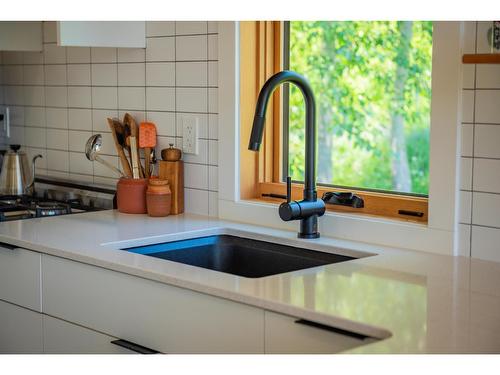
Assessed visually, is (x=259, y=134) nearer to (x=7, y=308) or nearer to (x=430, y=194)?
(x=430, y=194)

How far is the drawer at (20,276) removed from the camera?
2578 millimetres

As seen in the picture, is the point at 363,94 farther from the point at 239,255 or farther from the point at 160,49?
the point at 239,255

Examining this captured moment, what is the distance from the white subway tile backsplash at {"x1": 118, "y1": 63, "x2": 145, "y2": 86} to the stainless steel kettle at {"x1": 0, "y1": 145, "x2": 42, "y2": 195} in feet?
1.66

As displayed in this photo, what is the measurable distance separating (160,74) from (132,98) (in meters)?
0.19

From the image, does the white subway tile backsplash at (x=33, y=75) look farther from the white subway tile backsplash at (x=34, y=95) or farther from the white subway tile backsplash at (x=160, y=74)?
the white subway tile backsplash at (x=160, y=74)

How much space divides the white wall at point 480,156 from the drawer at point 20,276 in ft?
4.04

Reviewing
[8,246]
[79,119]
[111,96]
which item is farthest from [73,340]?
[79,119]

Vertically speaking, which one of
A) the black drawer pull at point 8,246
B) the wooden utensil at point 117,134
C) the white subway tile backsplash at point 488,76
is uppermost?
the white subway tile backsplash at point 488,76

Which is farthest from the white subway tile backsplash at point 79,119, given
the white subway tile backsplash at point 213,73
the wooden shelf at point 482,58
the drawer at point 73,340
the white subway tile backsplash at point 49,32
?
the wooden shelf at point 482,58

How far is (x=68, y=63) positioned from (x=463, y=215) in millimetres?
1897

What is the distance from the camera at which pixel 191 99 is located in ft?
9.95

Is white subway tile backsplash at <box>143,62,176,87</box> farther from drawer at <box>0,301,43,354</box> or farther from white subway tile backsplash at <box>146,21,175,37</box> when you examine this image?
drawer at <box>0,301,43,354</box>

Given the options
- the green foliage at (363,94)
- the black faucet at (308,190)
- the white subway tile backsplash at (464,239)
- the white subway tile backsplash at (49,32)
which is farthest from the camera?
the green foliage at (363,94)

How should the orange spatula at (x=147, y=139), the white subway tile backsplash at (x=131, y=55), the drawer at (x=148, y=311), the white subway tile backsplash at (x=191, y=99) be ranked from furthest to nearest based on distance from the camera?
1. the white subway tile backsplash at (x=131, y=55)
2. the orange spatula at (x=147, y=139)
3. the white subway tile backsplash at (x=191, y=99)
4. the drawer at (x=148, y=311)
